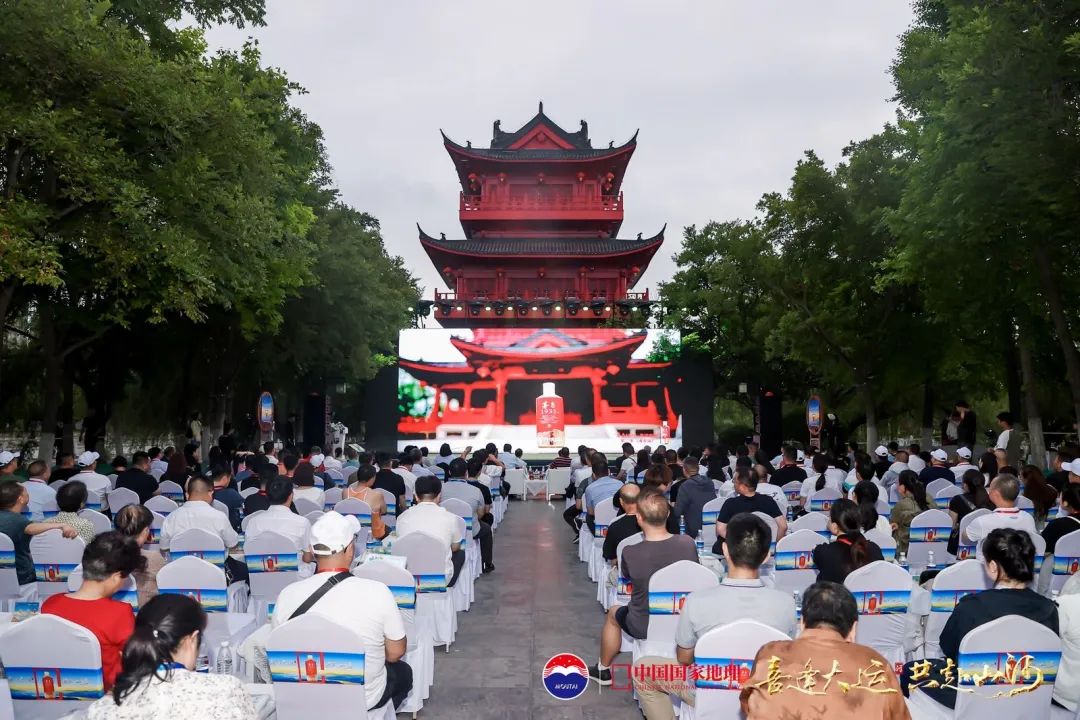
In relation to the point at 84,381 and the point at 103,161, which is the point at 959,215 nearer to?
the point at 103,161

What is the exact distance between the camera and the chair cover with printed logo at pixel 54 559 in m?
A: 5.47

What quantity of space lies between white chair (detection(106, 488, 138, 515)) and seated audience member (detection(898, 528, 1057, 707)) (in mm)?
7512

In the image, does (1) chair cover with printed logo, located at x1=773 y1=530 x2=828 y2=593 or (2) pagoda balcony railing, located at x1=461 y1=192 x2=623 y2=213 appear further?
(2) pagoda balcony railing, located at x1=461 y1=192 x2=623 y2=213

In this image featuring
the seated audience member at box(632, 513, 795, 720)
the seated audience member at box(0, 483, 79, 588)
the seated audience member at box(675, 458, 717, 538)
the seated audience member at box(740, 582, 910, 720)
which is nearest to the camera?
the seated audience member at box(740, 582, 910, 720)

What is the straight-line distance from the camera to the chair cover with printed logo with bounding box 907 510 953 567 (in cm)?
662

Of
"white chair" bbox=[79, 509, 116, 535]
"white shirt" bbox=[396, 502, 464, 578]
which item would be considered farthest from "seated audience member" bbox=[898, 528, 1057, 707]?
"white chair" bbox=[79, 509, 116, 535]

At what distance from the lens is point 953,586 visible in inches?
176

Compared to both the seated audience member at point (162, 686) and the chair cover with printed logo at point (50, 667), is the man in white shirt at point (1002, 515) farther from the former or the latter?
the chair cover with printed logo at point (50, 667)

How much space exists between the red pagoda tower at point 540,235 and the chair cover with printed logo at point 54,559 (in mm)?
21866

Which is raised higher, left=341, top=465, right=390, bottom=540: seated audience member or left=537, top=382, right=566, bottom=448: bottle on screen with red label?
left=537, top=382, right=566, bottom=448: bottle on screen with red label

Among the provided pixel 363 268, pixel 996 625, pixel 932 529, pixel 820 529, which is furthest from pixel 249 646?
pixel 363 268

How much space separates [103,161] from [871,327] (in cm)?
1667

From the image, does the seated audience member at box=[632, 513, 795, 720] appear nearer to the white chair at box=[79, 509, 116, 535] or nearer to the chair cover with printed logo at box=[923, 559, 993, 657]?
the chair cover with printed logo at box=[923, 559, 993, 657]

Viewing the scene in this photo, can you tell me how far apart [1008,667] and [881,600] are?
1.28 meters
